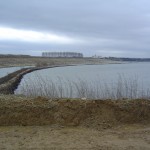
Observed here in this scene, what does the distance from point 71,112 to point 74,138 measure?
75.0 inches

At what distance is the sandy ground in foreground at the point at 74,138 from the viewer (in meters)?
8.06

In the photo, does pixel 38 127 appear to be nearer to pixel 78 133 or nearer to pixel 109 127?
pixel 78 133

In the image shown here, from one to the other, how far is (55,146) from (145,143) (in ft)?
7.38

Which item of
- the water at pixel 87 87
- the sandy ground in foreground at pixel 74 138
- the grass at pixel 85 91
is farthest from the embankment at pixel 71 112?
the water at pixel 87 87

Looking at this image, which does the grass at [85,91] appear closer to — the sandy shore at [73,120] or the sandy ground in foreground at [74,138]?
the sandy shore at [73,120]

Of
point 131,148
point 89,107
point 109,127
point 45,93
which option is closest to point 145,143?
point 131,148

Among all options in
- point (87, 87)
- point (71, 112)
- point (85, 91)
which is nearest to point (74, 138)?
point (71, 112)

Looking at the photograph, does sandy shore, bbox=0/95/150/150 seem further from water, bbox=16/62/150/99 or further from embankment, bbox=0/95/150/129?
water, bbox=16/62/150/99

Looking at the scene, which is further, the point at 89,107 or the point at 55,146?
the point at 89,107

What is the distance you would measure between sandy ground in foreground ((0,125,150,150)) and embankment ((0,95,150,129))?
1.13 feet

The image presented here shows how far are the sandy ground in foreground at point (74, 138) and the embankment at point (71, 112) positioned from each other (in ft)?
1.13

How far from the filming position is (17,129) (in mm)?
9883

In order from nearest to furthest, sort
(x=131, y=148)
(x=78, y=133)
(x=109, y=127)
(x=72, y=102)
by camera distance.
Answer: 1. (x=131, y=148)
2. (x=78, y=133)
3. (x=109, y=127)
4. (x=72, y=102)

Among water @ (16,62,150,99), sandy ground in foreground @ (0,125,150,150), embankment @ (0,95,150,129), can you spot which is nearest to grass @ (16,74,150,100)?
water @ (16,62,150,99)
